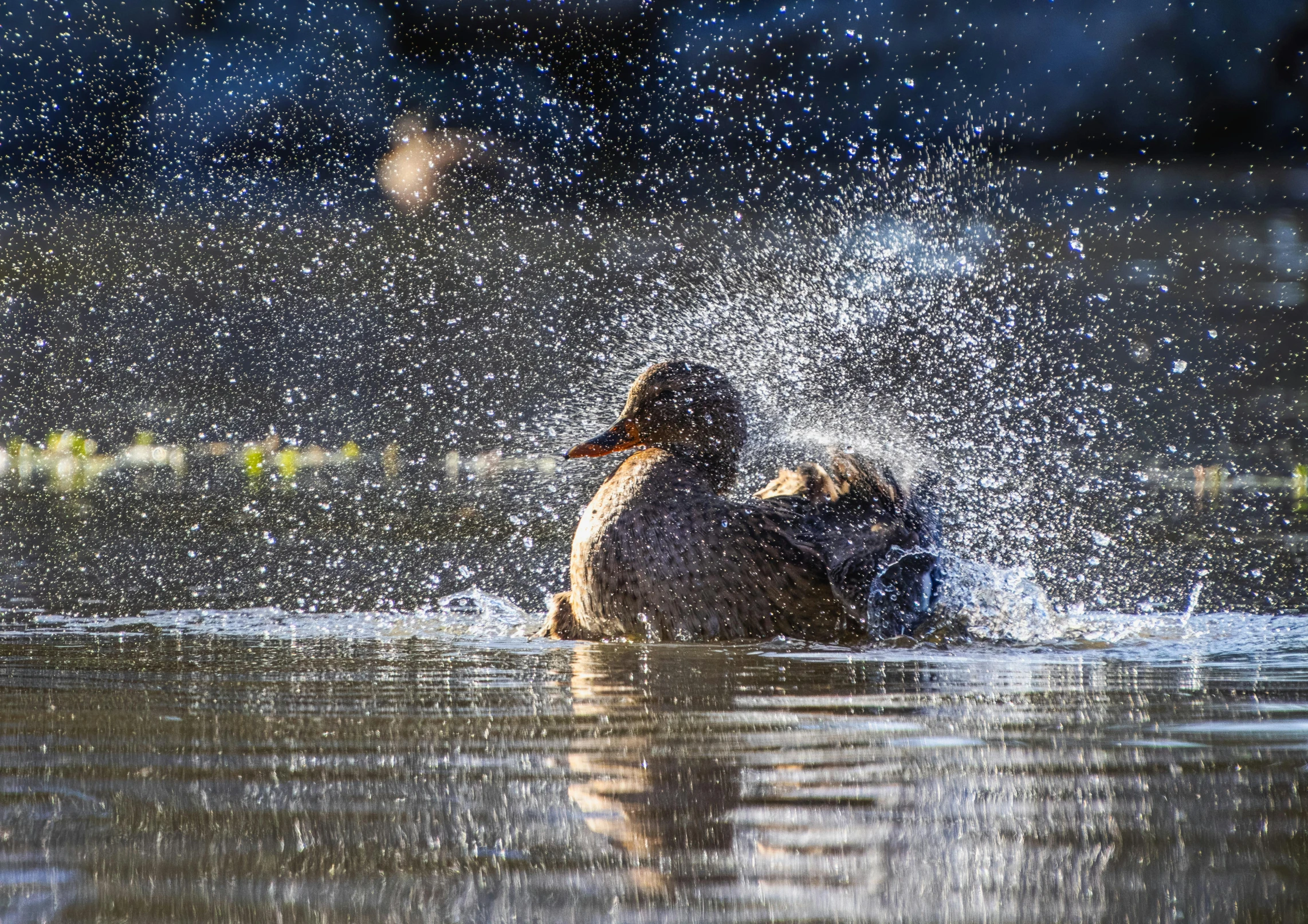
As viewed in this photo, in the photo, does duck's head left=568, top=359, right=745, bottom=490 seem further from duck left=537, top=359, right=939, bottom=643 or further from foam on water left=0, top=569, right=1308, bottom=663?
foam on water left=0, top=569, right=1308, bottom=663

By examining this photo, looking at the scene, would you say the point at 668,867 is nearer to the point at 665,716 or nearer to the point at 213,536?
the point at 665,716

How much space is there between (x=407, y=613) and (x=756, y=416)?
155cm

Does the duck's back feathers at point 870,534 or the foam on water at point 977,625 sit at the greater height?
the duck's back feathers at point 870,534

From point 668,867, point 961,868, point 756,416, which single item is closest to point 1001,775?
point 961,868

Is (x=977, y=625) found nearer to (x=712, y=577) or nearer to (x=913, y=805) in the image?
(x=712, y=577)

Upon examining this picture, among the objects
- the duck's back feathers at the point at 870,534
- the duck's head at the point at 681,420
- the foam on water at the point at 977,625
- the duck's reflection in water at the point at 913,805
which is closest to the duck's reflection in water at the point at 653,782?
the duck's reflection in water at the point at 913,805

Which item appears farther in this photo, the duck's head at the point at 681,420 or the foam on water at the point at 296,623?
the duck's head at the point at 681,420

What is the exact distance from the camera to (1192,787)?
1.58 m

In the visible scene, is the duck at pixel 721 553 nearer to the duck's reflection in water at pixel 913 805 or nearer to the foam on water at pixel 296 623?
the foam on water at pixel 296 623

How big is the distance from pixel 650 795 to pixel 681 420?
314cm

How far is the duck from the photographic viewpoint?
12.5 ft

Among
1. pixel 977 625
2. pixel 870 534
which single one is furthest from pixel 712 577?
pixel 977 625

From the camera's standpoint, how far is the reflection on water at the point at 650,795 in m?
1.14

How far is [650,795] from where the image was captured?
152 centimetres
